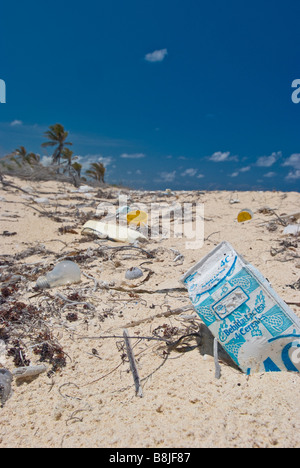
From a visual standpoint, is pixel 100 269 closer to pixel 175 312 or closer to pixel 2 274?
pixel 2 274

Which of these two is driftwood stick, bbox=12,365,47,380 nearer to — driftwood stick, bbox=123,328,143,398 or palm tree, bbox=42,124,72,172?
driftwood stick, bbox=123,328,143,398

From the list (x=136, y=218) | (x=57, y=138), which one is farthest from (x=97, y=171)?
(x=136, y=218)

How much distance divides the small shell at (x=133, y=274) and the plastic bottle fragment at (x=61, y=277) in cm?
49

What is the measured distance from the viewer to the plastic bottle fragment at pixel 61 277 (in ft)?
8.59

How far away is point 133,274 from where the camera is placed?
116 inches

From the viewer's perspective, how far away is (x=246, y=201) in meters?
7.65

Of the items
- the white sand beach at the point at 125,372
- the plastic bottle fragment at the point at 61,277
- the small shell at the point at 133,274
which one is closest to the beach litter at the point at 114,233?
the white sand beach at the point at 125,372

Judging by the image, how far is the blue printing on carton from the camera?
129 cm

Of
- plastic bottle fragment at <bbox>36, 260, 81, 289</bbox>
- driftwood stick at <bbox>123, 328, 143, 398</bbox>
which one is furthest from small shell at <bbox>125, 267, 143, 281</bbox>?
driftwood stick at <bbox>123, 328, 143, 398</bbox>

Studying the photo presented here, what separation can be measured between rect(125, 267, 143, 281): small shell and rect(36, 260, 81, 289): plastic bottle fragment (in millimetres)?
495

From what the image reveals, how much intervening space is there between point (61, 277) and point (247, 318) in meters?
1.91

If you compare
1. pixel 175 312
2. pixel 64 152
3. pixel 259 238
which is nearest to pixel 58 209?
pixel 259 238

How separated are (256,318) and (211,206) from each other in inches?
253

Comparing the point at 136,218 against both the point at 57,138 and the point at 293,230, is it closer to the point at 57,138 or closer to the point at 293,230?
the point at 293,230
